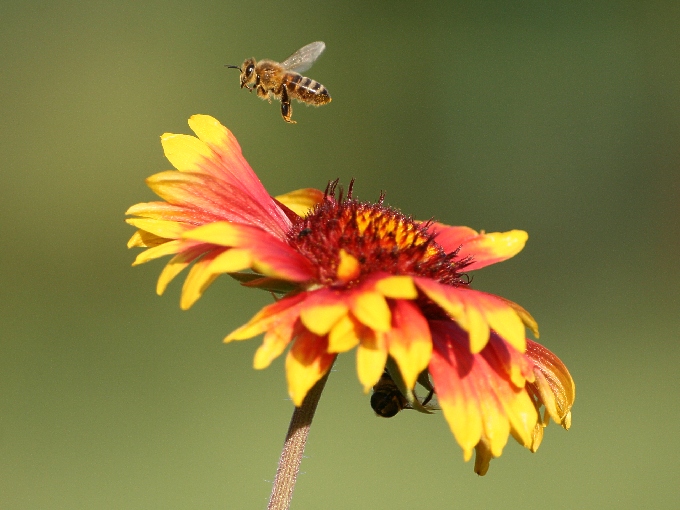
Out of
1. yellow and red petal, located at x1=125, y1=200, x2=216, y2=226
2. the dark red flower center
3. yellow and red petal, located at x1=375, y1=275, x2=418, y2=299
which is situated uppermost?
the dark red flower center

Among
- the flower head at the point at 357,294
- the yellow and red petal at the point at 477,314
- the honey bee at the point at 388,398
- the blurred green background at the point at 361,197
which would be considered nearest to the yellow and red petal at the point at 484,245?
the flower head at the point at 357,294

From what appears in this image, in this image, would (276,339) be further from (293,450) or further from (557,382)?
(557,382)

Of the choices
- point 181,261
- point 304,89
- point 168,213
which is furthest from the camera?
point 304,89

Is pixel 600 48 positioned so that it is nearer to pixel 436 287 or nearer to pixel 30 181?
pixel 30 181

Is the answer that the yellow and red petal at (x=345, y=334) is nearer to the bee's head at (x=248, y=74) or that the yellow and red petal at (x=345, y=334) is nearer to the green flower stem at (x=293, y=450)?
the green flower stem at (x=293, y=450)

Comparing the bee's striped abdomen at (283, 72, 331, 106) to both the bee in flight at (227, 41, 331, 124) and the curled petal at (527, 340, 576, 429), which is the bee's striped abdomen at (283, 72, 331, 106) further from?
the curled petal at (527, 340, 576, 429)

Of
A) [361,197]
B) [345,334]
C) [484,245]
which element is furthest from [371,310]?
[361,197]

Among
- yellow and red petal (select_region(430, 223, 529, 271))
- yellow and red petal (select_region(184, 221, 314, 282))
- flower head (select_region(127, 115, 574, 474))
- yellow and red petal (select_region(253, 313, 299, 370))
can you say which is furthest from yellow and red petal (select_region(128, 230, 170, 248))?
yellow and red petal (select_region(430, 223, 529, 271))
